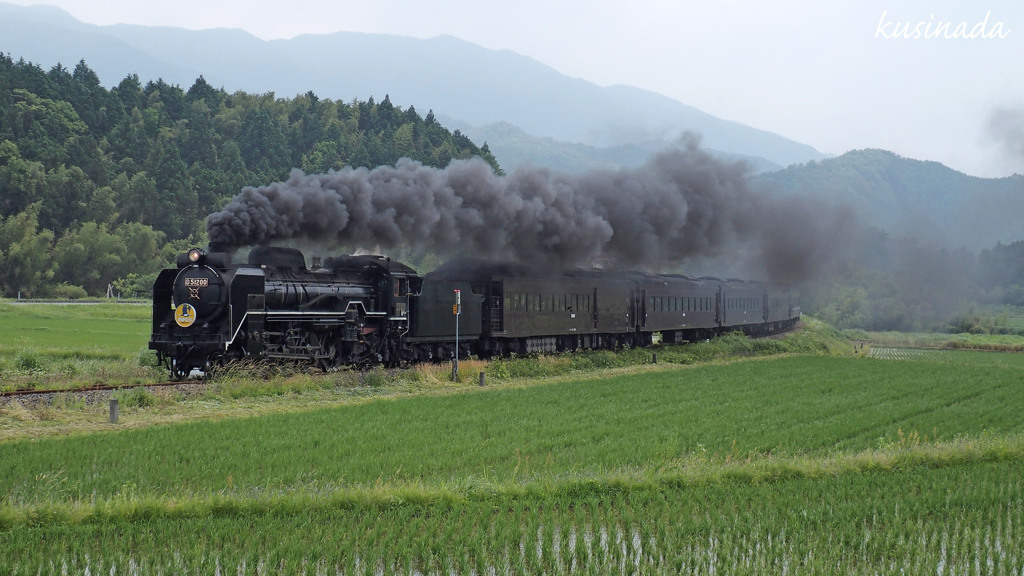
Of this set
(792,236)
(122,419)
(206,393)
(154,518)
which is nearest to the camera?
(154,518)

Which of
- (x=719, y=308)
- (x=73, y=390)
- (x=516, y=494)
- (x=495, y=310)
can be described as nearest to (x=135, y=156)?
(x=719, y=308)

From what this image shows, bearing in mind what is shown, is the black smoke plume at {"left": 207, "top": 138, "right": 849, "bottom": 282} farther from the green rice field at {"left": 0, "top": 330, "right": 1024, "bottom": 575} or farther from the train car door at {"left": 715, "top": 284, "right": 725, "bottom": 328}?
the green rice field at {"left": 0, "top": 330, "right": 1024, "bottom": 575}

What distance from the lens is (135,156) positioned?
9881 centimetres

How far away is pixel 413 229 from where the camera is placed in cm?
2702

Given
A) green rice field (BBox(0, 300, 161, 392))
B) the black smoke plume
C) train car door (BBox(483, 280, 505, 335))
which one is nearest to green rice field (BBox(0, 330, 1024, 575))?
the black smoke plume

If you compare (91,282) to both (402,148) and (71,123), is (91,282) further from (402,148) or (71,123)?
(402,148)

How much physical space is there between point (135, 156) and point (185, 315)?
8748cm

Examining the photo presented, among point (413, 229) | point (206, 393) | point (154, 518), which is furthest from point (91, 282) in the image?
Result: point (154, 518)

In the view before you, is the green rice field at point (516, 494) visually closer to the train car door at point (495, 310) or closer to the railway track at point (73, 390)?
the railway track at point (73, 390)

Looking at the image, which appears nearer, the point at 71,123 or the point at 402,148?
the point at 71,123

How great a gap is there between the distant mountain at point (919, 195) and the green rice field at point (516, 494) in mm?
30507

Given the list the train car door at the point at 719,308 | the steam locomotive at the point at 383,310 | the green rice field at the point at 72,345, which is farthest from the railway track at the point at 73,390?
the train car door at the point at 719,308

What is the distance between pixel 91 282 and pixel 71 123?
89.1 feet

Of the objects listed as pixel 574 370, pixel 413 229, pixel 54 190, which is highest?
pixel 54 190
